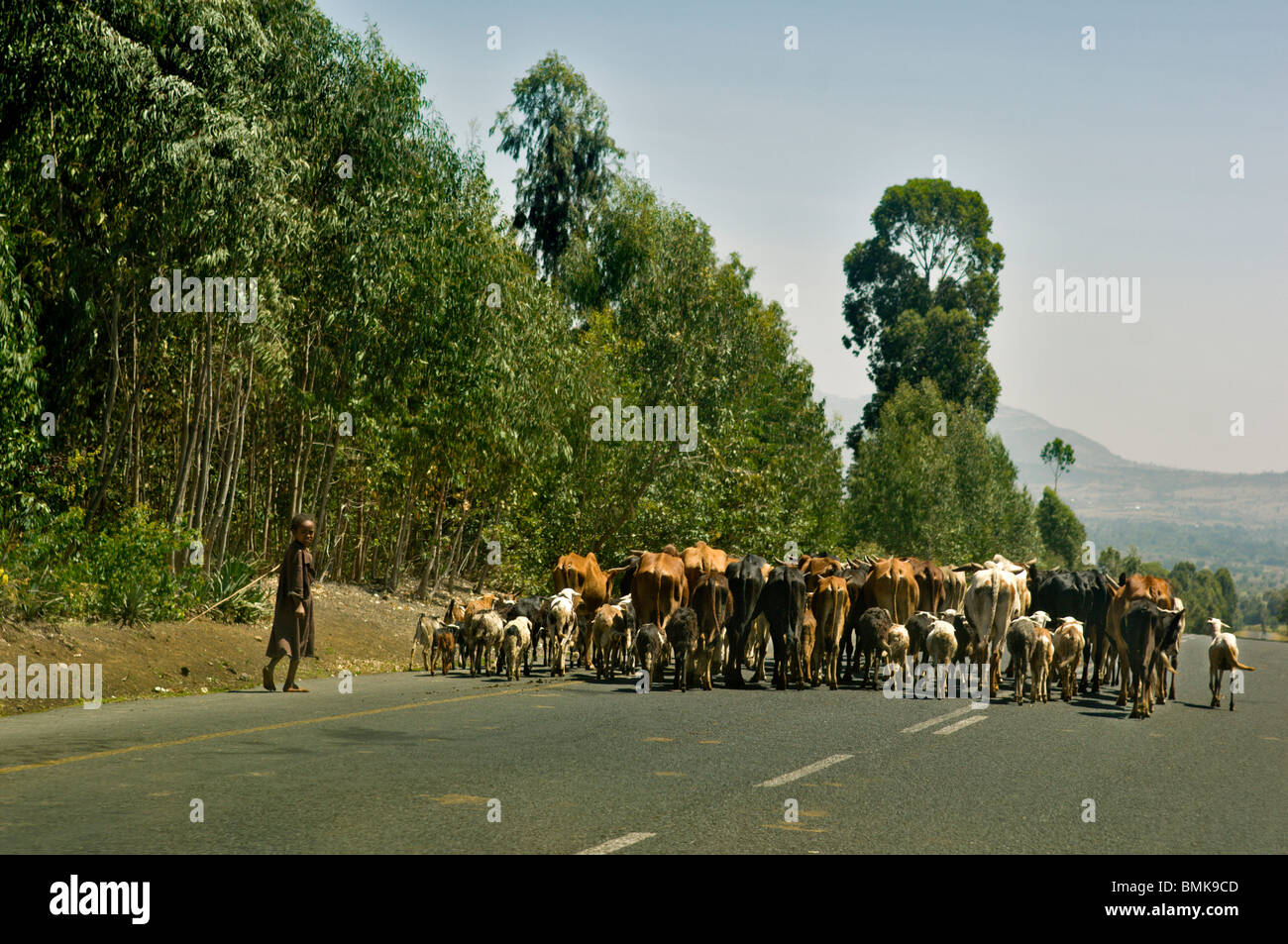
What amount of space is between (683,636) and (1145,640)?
20.2 feet

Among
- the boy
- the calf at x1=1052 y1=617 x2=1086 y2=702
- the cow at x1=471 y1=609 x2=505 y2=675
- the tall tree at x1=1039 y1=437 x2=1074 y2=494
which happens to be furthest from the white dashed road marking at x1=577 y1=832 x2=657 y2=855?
the tall tree at x1=1039 y1=437 x2=1074 y2=494

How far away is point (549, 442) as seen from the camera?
1193 inches

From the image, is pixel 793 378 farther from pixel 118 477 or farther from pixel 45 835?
pixel 45 835

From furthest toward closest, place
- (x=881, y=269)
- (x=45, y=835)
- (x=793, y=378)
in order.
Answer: (x=881, y=269) → (x=793, y=378) → (x=45, y=835)

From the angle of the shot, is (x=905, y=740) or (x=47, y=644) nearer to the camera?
(x=905, y=740)

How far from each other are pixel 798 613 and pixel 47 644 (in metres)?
10.00

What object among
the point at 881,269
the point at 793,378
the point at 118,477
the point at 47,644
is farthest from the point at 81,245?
the point at 881,269

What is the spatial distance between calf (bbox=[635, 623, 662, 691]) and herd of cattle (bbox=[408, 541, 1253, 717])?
20 mm

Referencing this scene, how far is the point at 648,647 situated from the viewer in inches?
690

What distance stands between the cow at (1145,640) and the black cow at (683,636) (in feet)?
19.0

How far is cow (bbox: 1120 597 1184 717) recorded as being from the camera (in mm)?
15008

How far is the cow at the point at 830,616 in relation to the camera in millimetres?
18172

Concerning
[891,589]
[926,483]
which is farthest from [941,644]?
[926,483]

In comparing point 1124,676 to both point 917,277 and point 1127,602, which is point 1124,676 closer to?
point 1127,602
